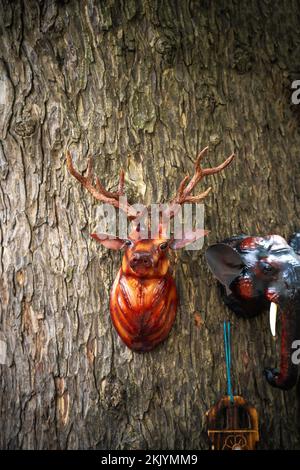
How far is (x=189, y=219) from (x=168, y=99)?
23.1 inches

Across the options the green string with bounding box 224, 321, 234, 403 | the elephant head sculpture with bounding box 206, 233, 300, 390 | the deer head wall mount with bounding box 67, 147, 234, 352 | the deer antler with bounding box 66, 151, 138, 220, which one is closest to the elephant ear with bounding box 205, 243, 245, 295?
the elephant head sculpture with bounding box 206, 233, 300, 390

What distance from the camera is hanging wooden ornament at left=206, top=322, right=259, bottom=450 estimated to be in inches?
95.0

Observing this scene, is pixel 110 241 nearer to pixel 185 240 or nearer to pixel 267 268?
pixel 185 240

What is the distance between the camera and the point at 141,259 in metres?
2.23

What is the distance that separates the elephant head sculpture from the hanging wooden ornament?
0.57 ft

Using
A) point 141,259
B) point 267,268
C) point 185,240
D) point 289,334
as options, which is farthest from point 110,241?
point 289,334

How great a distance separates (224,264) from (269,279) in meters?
0.20

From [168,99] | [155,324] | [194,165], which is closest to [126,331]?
[155,324]

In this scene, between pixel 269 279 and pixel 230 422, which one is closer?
pixel 269 279

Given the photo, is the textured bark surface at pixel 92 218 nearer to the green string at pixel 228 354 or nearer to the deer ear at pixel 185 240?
the green string at pixel 228 354

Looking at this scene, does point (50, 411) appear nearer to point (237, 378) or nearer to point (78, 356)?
point (78, 356)
